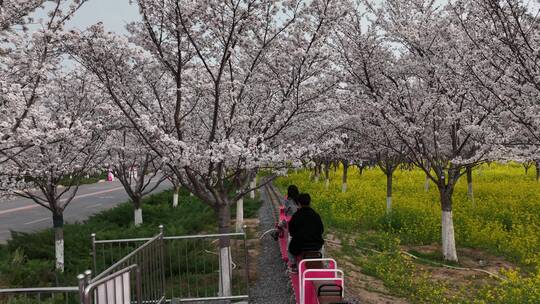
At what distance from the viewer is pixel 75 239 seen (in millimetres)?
14312

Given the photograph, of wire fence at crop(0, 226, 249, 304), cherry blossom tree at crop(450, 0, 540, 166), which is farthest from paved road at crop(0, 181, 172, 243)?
cherry blossom tree at crop(450, 0, 540, 166)

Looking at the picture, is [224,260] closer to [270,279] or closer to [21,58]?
[270,279]

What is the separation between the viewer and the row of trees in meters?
7.78

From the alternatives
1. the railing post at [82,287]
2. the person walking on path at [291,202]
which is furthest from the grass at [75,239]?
the railing post at [82,287]

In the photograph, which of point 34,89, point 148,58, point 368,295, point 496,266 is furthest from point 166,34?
point 496,266

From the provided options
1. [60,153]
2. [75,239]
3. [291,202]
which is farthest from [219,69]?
[75,239]

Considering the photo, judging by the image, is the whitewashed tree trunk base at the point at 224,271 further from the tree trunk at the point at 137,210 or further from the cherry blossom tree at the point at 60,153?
the tree trunk at the point at 137,210

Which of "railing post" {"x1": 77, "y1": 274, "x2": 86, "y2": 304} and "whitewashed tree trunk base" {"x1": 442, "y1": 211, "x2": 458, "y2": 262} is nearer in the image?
"railing post" {"x1": 77, "y1": 274, "x2": 86, "y2": 304}

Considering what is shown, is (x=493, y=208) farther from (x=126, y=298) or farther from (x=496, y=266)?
(x=126, y=298)

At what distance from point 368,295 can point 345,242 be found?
4.88 m

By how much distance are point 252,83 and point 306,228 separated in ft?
13.0

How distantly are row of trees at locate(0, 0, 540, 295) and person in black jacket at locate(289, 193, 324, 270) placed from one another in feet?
4.35

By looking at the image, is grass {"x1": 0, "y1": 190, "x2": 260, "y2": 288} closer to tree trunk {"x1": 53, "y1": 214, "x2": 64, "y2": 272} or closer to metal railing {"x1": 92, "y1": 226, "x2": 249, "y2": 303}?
tree trunk {"x1": 53, "y1": 214, "x2": 64, "y2": 272}

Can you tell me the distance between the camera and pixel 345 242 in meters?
13.9
